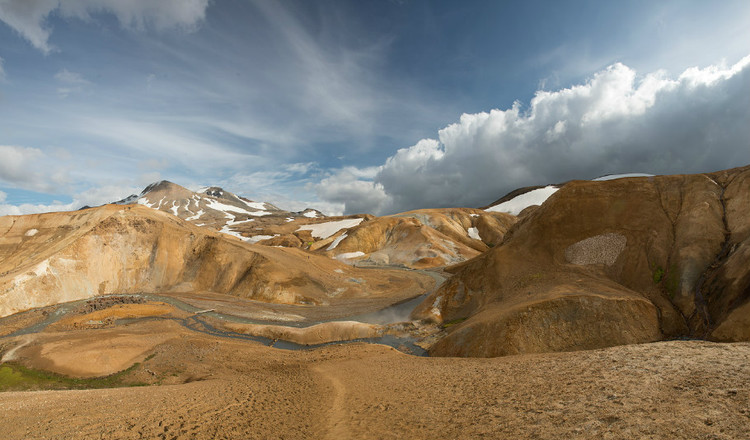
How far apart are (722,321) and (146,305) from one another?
4494cm

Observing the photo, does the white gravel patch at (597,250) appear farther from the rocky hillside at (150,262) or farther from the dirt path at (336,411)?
Result: the rocky hillside at (150,262)

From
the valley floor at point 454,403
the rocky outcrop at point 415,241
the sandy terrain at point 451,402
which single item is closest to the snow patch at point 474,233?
the rocky outcrop at point 415,241

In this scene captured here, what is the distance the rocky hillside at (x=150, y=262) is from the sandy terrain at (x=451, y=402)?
31.4 m

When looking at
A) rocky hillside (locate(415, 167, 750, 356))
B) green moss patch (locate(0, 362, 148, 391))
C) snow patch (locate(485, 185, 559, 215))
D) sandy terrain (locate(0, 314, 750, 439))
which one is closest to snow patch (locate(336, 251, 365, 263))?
rocky hillside (locate(415, 167, 750, 356))

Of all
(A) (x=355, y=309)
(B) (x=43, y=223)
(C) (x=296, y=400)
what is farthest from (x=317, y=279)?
(B) (x=43, y=223)

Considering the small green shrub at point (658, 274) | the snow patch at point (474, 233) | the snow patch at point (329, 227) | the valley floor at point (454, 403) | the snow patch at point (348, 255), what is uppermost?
the snow patch at point (329, 227)

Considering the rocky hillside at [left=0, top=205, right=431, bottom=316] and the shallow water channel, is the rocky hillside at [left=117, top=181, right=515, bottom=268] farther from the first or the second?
the shallow water channel

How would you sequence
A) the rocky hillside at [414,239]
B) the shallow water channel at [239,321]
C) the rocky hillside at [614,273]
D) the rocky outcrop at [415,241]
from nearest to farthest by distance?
the rocky hillside at [614,273] < the shallow water channel at [239,321] < the rocky outcrop at [415,241] < the rocky hillside at [414,239]

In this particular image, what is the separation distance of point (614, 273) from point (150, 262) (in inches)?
2217

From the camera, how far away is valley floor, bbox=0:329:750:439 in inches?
296

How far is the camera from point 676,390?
27.6ft

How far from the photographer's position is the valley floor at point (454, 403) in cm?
753

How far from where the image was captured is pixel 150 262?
48906 millimetres

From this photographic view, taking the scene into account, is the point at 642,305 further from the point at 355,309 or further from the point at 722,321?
the point at 355,309
